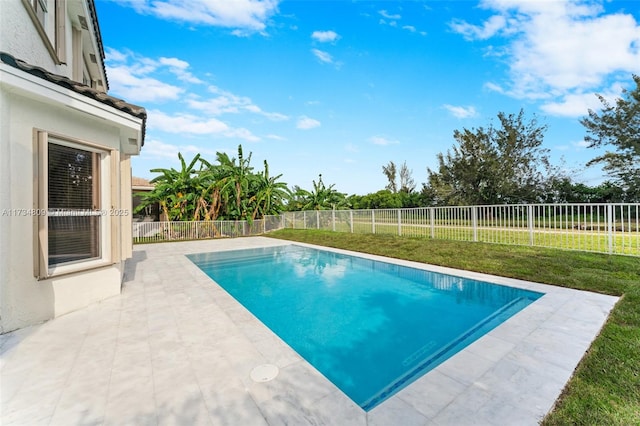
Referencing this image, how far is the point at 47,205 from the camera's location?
13.2 feet

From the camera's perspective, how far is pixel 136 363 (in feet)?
10.1

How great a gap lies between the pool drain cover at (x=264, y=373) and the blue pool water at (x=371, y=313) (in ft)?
2.46

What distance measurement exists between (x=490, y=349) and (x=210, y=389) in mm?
3341

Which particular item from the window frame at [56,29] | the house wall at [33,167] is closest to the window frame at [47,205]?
the house wall at [33,167]

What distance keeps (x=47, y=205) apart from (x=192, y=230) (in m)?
14.2

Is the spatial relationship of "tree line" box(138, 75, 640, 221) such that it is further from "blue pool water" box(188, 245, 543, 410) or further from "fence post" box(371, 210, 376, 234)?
"blue pool water" box(188, 245, 543, 410)

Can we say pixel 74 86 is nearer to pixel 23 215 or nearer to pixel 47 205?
pixel 47 205

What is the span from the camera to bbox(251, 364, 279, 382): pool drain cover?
278 cm

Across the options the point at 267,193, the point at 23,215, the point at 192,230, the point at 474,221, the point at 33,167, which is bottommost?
the point at 192,230

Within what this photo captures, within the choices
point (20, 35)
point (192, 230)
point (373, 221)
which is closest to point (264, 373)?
point (20, 35)

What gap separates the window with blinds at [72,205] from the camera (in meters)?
4.24

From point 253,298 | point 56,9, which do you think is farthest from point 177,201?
point 253,298

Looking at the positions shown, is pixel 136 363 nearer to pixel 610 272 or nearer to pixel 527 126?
pixel 610 272

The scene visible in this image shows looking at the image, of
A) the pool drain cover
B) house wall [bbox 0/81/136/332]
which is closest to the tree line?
house wall [bbox 0/81/136/332]
